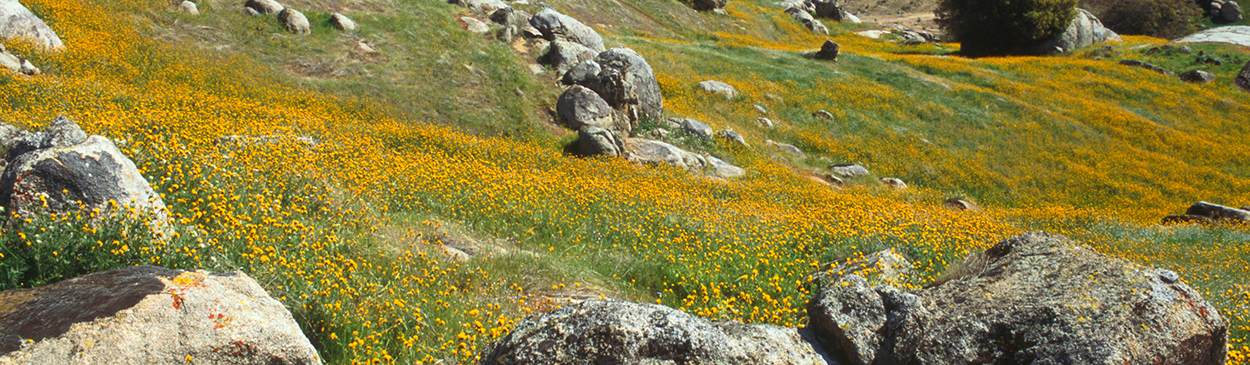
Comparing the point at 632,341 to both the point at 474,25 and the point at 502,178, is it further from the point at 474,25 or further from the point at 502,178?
the point at 474,25

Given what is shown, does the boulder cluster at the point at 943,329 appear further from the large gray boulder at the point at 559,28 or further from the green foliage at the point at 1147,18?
the green foliage at the point at 1147,18

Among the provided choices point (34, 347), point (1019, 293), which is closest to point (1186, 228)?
point (1019, 293)

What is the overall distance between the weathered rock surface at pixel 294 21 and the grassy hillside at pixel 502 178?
0.36 m

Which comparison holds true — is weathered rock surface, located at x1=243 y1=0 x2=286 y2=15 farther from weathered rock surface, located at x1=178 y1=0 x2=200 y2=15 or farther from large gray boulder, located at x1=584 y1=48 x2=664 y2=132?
large gray boulder, located at x1=584 y1=48 x2=664 y2=132

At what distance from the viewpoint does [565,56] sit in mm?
20781

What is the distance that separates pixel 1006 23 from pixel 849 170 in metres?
34.9

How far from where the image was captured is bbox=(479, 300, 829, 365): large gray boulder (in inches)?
107

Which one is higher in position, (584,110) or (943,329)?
(943,329)

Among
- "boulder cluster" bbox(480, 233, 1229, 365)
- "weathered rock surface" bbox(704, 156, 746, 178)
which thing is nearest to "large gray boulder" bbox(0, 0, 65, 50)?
"weathered rock surface" bbox(704, 156, 746, 178)

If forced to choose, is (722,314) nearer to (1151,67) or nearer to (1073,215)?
(1073,215)

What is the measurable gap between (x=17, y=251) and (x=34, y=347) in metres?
1.91

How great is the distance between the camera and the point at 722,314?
18.1 feet

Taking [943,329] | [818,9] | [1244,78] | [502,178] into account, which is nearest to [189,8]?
[502,178]

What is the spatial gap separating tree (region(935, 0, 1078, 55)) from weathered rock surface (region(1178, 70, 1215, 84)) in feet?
30.5
